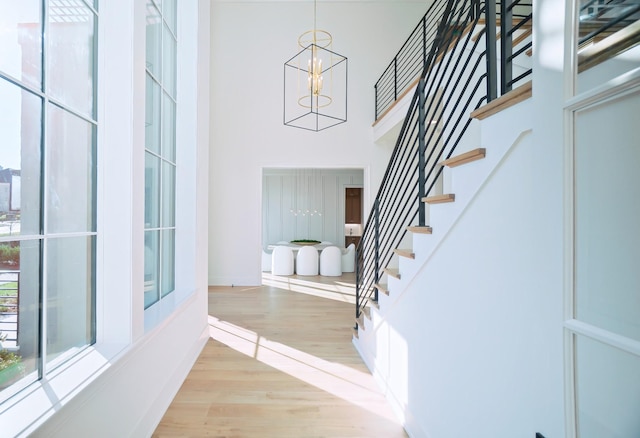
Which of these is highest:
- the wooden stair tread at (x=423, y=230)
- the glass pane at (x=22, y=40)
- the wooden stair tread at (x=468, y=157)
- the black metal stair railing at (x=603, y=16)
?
the glass pane at (x=22, y=40)

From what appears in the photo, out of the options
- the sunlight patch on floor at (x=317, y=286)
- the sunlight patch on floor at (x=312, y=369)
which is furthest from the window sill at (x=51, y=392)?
the sunlight patch on floor at (x=317, y=286)

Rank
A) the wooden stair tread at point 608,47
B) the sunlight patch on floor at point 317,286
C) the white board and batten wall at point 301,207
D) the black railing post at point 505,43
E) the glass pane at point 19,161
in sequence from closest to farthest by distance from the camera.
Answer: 1. the wooden stair tread at point 608,47
2. the glass pane at point 19,161
3. the black railing post at point 505,43
4. the sunlight patch on floor at point 317,286
5. the white board and batten wall at point 301,207

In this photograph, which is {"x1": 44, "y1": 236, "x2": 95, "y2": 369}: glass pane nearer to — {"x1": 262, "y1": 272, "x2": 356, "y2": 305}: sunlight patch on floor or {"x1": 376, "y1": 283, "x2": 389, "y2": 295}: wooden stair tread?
{"x1": 376, "y1": 283, "x2": 389, "y2": 295}: wooden stair tread

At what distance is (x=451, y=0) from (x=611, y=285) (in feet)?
5.48

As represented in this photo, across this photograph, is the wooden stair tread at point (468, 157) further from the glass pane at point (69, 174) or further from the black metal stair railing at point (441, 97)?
the glass pane at point (69, 174)

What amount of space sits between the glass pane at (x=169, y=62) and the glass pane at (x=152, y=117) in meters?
0.24

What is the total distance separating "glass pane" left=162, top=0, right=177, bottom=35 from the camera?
8.88 feet

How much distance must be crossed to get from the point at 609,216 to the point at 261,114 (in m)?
6.24

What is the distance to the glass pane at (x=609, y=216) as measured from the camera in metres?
0.60

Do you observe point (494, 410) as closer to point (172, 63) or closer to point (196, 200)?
point (196, 200)

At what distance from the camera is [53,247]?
1.42 m

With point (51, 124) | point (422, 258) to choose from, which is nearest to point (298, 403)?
point (422, 258)

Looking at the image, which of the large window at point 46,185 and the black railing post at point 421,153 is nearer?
the large window at point 46,185

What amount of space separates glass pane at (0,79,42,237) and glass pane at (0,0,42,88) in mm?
63
